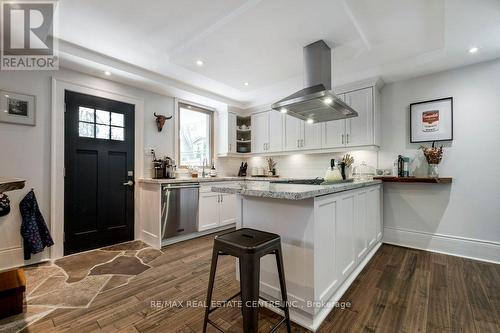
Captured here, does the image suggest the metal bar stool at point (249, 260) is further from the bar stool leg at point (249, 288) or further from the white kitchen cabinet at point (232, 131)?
the white kitchen cabinet at point (232, 131)

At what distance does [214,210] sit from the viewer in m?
3.86

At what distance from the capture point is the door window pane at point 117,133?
130 inches

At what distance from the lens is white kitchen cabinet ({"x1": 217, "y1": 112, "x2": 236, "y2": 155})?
4648 millimetres

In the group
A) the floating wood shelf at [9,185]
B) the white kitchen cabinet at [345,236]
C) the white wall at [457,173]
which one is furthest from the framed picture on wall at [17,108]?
the white wall at [457,173]

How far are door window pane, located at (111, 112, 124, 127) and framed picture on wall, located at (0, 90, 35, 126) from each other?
2.83 feet

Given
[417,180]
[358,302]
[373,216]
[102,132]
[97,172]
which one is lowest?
[358,302]

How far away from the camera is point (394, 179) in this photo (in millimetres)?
3154

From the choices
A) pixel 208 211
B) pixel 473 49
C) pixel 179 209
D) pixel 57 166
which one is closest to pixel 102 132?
pixel 57 166

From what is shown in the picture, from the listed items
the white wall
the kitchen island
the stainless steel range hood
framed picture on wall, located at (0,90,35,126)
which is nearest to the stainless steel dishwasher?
the kitchen island

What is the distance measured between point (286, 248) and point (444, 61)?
10.6 ft

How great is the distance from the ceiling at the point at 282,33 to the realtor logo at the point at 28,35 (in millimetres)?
125

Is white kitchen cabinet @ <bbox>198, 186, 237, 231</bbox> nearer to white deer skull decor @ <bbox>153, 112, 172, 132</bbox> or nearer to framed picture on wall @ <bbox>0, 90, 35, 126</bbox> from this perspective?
white deer skull decor @ <bbox>153, 112, 172, 132</bbox>

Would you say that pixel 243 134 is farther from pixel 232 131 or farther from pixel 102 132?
pixel 102 132

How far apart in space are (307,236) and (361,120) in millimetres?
2551
